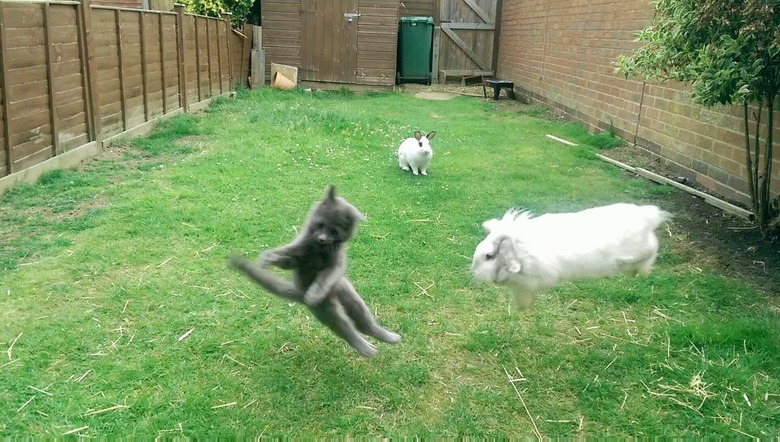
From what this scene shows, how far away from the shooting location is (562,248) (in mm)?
3037

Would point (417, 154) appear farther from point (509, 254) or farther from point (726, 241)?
point (509, 254)

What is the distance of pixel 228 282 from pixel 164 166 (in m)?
3.60

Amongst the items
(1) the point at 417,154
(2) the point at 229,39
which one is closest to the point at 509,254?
(1) the point at 417,154

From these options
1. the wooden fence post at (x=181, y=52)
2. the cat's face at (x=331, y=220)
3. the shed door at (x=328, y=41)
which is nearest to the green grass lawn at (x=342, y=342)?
the cat's face at (x=331, y=220)

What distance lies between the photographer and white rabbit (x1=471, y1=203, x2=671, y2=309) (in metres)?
2.96

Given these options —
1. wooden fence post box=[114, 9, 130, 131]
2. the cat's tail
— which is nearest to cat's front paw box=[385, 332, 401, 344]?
the cat's tail

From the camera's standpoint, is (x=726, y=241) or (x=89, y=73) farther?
(x=89, y=73)

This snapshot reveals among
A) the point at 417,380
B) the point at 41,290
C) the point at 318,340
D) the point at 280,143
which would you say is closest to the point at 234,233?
the point at 41,290

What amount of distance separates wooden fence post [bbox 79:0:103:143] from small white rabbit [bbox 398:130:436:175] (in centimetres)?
401

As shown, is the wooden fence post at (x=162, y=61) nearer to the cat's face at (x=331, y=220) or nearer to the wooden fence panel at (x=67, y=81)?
the wooden fence panel at (x=67, y=81)

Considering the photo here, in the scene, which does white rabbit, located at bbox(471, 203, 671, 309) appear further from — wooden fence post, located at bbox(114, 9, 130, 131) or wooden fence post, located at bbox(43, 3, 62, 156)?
wooden fence post, located at bbox(114, 9, 130, 131)

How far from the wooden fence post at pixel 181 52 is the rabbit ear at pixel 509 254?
9.51 m

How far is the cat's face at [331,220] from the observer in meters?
2.87

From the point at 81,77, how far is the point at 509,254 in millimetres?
6627
